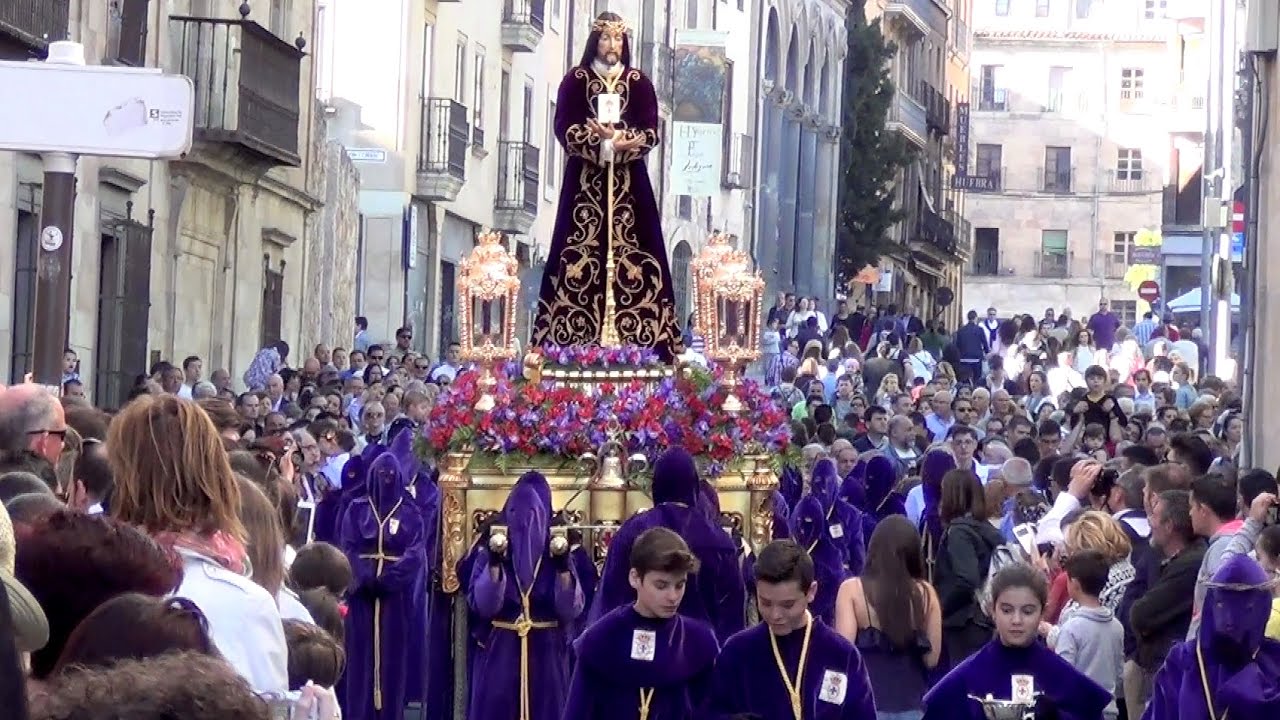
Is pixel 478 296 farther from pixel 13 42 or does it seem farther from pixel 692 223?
pixel 692 223

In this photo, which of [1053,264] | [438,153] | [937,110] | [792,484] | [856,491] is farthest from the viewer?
[1053,264]

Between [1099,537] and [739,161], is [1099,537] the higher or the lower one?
the lower one

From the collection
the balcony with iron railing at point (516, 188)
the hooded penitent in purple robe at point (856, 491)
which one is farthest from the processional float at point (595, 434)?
the balcony with iron railing at point (516, 188)

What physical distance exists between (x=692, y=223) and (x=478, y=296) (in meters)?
35.9

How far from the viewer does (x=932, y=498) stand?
14.4 m

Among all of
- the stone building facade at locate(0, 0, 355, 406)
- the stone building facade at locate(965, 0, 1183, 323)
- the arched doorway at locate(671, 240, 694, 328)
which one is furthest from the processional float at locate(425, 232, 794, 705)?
the stone building facade at locate(965, 0, 1183, 323)

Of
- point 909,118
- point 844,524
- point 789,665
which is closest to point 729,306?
point 844,524

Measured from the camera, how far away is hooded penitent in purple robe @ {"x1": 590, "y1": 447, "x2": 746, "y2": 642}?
1112 cm

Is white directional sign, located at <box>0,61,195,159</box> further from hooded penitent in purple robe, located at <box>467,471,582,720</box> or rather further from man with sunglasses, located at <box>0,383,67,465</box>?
hooded penitent in purple robe, located at <box>467,471,582,720</box>

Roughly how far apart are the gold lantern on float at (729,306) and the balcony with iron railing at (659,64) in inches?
1242

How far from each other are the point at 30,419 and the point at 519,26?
3241 cm

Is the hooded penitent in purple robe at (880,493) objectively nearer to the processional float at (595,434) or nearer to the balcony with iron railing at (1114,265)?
the processional float at (595,434)

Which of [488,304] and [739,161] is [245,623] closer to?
[488,304]

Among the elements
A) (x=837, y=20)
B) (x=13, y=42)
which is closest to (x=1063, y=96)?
(x=837, y=20)
